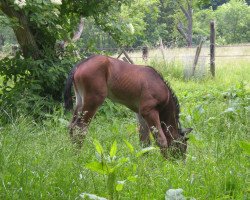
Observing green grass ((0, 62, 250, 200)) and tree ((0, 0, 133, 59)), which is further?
tree ((0, 0, 133, 59))

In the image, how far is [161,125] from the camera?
7055 millimetres

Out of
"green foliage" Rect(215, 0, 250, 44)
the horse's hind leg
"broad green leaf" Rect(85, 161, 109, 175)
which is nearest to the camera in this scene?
"broad green leaf" Rect(85, 161, 109, 175)

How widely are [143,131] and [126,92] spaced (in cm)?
74

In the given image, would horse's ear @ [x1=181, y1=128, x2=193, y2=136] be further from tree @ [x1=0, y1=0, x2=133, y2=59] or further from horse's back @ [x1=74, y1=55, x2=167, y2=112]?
tree @ [x1=0, y1=0, x2=133, y2=59]

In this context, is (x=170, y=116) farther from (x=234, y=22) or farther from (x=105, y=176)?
(x=234, y=22)

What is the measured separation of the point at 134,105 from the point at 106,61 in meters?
0.82

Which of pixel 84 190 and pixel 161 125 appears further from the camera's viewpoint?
pixel 161 125

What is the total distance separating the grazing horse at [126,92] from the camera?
22.0 feet

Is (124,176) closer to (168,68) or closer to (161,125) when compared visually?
(161,125)

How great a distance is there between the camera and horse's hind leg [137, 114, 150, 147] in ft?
19.9

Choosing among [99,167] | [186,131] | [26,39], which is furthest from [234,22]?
[99,167]

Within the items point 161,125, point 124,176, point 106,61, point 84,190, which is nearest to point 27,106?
point 106,61

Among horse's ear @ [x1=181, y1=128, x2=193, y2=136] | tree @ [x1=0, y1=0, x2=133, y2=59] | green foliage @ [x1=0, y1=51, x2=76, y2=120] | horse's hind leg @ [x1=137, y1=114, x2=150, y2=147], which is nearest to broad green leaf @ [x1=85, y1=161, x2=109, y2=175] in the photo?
horse's hind leg @ [x1=137, y1=114, x2=150, y2=147]

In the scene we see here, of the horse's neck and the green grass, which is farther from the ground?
the green grass
